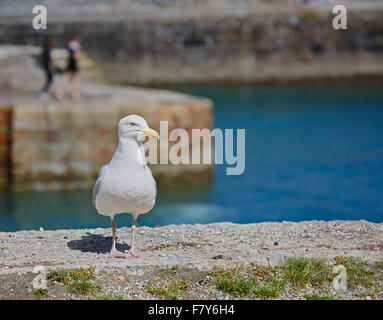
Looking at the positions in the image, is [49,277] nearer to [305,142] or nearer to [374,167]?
[374,167]

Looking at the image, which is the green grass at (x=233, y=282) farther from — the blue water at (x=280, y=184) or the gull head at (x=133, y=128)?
the blue water at (x=280, y=184)

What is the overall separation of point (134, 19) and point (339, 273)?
3210 cm

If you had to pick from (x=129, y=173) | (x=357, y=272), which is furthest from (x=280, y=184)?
(x=129, y=173)

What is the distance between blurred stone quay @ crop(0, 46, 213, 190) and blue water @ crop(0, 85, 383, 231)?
39 cm

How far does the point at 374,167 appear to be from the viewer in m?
22.8

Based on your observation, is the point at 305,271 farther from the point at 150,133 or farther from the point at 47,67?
the point at 47,67

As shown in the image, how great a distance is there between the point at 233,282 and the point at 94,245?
2177mm

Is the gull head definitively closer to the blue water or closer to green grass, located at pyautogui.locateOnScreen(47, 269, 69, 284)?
green grass, located at pyautogui.locateOnScreen(47, 269, 69, 284)

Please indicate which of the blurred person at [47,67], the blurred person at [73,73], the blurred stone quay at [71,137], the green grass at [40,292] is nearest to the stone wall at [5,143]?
the blurred stone quay at [71,137]

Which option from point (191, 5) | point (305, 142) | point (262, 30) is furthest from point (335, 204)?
point (191, 5)

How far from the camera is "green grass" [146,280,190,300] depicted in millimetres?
7492

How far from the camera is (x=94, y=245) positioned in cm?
918

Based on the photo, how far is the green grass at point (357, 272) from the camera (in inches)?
314

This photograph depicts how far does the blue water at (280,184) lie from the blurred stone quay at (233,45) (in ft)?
23.6
